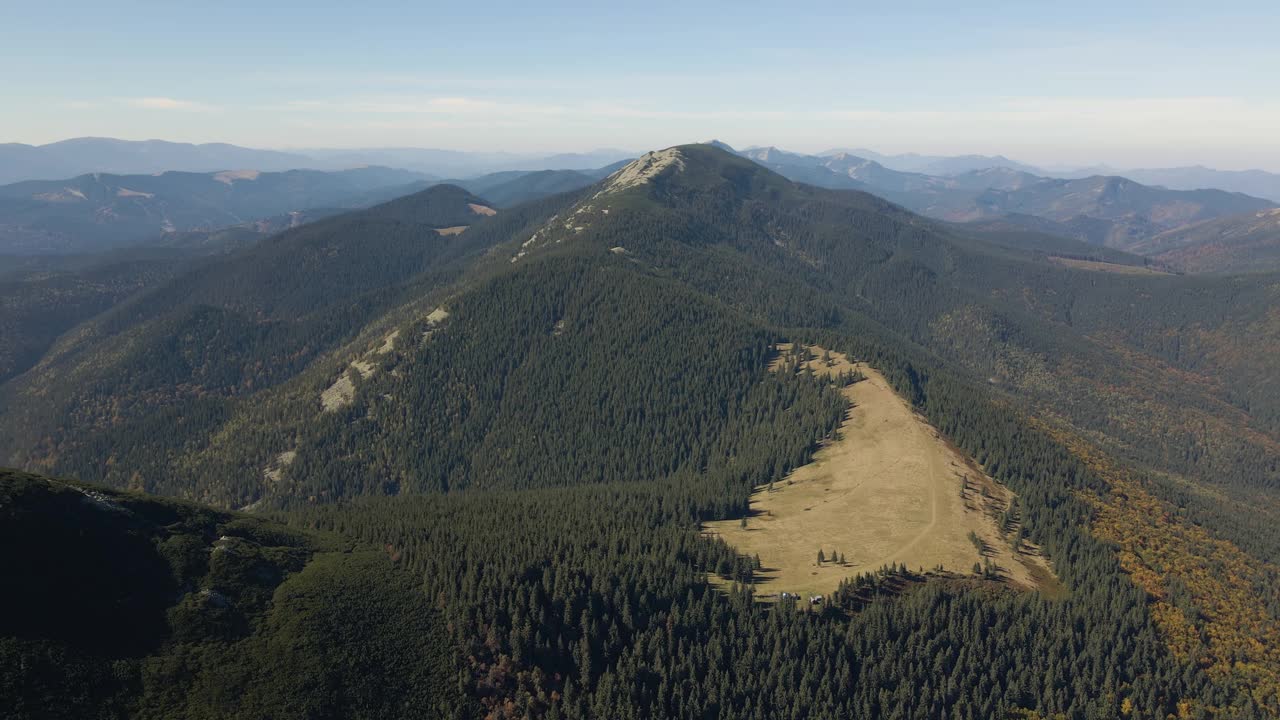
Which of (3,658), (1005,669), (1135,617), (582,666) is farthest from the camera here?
(1135,617)

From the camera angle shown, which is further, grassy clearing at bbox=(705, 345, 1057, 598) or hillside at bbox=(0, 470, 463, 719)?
grassy clearing at bbox=(705, 345, 1057, 598)

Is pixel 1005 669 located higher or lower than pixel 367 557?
lower

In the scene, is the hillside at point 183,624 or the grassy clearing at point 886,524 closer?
the hillside at point 183,624

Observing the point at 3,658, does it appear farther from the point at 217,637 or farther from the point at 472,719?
the point at 472,719

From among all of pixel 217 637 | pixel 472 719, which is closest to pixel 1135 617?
pixel 472 719
